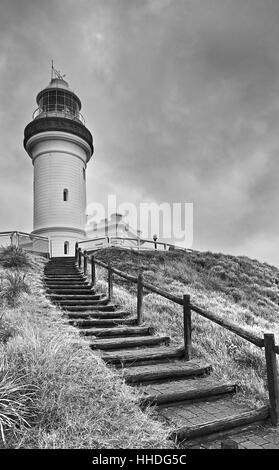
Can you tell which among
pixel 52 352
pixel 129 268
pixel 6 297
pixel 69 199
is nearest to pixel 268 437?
pixel 52 352

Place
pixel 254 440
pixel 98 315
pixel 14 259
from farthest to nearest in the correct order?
pixel 14 259 → pixel 98 315 → pixel 254 440

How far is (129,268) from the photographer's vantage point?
672 inches

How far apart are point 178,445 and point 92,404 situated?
0.94 metres

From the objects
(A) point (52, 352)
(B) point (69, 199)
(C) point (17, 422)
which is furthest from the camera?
(B) point (69, 199)

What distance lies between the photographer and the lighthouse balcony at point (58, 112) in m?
24.2

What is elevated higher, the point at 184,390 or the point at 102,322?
the point at 102,322

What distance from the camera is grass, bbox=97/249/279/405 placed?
20.5ft

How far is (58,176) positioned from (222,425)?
21.1 metres

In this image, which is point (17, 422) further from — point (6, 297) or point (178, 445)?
point (6, 297)

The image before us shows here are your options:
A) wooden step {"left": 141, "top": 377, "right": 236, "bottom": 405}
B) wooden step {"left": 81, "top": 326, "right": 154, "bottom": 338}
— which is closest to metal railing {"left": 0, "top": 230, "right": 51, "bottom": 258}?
wooden step {"left": 81, "top": 326, "right": 154, "bottom": 338}

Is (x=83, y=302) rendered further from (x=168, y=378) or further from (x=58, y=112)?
(x=58, y=112)

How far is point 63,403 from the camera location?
3537mm

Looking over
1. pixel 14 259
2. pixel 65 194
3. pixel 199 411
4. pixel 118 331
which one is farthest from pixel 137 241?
pixel 199 411

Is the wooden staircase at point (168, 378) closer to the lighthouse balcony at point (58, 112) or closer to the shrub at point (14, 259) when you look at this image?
the shrub at point (14, 259)
